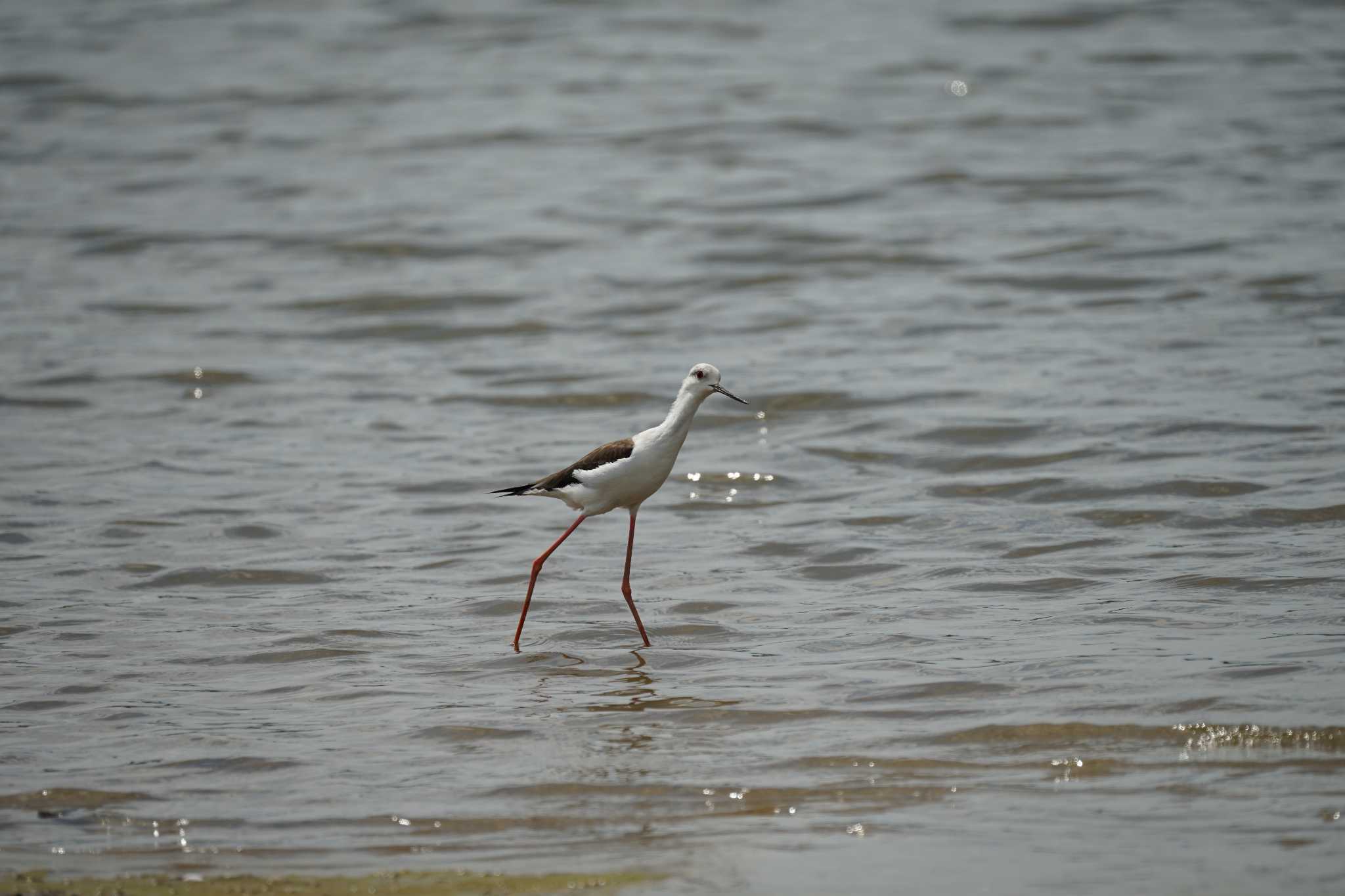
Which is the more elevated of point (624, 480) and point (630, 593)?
point (624, 480)

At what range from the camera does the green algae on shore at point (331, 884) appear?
4656 millimetres

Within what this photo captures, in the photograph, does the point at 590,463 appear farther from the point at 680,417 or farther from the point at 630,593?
the point at 630,593

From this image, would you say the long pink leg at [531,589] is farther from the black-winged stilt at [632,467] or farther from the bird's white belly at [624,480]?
the bird's white belly at [624,480]

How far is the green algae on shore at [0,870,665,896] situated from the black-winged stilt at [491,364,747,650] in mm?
2518

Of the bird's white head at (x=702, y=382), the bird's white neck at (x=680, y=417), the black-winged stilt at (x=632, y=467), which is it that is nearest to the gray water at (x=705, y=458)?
the black-winged stilt at (x=632, y=467)

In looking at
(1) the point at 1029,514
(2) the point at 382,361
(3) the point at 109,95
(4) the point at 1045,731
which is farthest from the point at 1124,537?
(3) the point at 109,95

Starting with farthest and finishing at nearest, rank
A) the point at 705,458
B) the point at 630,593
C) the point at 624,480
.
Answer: the point at 705,458 < the point at 630,593 < the point at 624,480

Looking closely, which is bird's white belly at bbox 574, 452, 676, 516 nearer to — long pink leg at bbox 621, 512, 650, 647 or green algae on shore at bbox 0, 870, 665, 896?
long pink leg at bbox 621, 512, 650, 647

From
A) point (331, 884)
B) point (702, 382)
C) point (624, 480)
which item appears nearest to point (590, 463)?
point (624, 480)

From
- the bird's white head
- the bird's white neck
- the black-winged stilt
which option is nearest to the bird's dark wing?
the black-winged stilt

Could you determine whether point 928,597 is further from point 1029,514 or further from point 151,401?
point 151,401

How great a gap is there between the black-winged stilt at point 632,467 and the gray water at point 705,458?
0.63 metres

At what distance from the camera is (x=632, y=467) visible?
7133 mm

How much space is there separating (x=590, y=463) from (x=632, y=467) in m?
0.23
